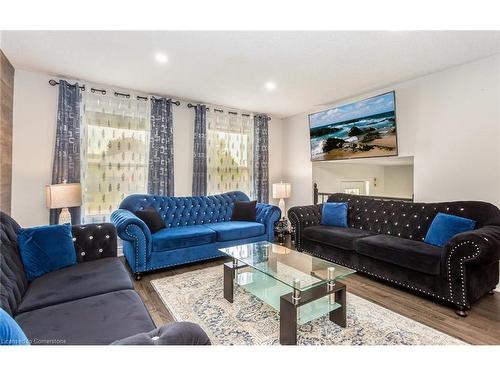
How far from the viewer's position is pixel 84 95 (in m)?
3.47

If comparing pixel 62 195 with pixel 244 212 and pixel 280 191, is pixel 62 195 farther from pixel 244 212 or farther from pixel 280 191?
pixel 280 191

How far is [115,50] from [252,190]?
333cm

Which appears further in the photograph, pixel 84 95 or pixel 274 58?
pixel 84 95

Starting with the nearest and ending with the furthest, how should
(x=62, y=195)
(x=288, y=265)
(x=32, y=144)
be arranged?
(x=288, y=265) → (x=62, y=195) → (x=32, y=144)

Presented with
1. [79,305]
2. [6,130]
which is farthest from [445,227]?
[6,130]

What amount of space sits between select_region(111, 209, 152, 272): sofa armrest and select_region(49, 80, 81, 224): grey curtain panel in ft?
3.54

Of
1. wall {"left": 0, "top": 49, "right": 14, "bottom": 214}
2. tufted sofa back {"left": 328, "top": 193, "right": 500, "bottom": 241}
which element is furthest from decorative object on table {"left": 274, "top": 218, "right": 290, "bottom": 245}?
wall {"left": 0, "top": 49, "right": 14, "bottom": 214}

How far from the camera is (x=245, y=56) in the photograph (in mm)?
2717

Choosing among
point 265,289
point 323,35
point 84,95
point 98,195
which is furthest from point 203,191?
point 323,35

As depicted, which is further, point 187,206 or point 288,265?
point 187,206

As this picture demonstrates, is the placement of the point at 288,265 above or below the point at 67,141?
below

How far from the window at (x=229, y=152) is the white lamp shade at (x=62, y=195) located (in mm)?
2066

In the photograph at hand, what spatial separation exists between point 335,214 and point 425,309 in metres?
1.64
